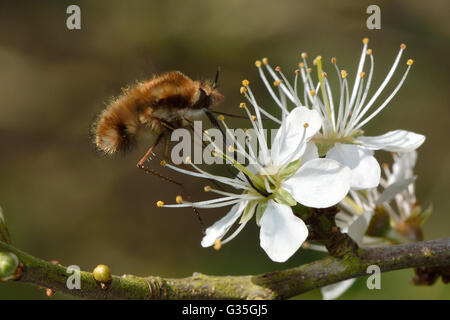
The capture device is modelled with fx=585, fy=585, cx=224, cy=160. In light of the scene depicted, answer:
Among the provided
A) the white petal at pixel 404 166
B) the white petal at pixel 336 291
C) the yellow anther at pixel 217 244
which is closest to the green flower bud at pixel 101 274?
the yellow anther at pixel 217 244

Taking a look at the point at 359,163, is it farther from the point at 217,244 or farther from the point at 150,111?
the point at 150,111

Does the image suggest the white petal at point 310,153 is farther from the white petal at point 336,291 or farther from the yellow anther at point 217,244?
the white petal at point 336,291

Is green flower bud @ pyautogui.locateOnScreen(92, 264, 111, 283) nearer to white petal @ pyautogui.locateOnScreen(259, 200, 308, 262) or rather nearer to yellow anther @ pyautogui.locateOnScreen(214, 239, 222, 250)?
yellow anther @ pyautogui.locateOnScreen(214, 239, 222, 250)

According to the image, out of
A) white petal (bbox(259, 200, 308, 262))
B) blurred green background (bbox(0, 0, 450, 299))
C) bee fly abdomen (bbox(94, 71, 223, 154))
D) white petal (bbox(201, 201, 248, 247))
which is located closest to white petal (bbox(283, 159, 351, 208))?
white petal (bbox(259, 200, 308, 262))

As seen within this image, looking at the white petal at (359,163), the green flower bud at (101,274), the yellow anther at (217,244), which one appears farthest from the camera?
the white petal at (359,163)

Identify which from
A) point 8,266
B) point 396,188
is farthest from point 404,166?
point 8,266

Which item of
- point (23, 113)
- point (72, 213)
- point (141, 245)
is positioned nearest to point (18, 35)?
point (23, 113)
